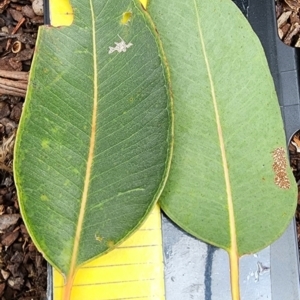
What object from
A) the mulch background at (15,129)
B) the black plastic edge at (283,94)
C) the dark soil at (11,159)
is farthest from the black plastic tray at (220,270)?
the dark soil at (11,159)

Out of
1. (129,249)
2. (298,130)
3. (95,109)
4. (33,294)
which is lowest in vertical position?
(33,294)

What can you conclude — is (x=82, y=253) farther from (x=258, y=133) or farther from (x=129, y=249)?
(x=258, y=133)

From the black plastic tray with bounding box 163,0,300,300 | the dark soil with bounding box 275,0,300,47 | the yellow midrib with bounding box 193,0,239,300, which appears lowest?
the black plastic tray with bounding box 163,0,300,300

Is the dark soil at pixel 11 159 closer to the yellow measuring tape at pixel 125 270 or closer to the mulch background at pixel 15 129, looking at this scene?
the mulch background at pixel 15 129

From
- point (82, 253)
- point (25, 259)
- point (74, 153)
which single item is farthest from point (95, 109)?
point (25, 259)

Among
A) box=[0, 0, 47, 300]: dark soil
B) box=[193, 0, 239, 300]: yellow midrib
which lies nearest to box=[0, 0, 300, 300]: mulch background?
box=[0, 0, 47, 300]: dark soil

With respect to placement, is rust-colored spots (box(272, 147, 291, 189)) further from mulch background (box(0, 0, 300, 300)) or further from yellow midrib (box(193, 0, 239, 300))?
mulch background (box(0, 0, 300, 300))
